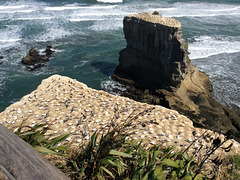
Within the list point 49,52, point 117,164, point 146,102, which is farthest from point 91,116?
point 49,52

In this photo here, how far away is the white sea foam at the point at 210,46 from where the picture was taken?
27.8 meters

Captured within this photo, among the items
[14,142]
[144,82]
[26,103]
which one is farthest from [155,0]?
[14,142]

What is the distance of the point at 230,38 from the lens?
31.7 metres

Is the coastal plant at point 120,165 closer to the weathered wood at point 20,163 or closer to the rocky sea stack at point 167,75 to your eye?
the weathered wood at point 20,163

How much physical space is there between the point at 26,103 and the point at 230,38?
31.1 m

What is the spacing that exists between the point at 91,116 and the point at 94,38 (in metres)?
26.1

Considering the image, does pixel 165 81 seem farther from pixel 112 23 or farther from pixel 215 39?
pixel 112 23

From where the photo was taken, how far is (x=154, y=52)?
61.8 feet

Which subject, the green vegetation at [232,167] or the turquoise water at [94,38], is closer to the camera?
the green vegetation at [232,167]

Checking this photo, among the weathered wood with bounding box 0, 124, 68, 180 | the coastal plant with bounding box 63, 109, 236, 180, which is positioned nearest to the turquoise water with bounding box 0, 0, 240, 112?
the coastal plant with bounding box 63, 109, 236, 180

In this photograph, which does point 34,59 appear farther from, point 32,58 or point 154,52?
point 154,52

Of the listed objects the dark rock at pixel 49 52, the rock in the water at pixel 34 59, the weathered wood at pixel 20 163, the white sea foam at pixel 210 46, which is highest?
the weathered wood at pixel 20 163

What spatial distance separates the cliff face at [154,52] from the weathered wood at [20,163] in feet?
52.8

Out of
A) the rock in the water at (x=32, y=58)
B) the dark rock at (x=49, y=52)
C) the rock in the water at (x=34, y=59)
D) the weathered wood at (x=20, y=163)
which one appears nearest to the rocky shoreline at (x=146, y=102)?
the rock in the water at (x=32, y=58)
